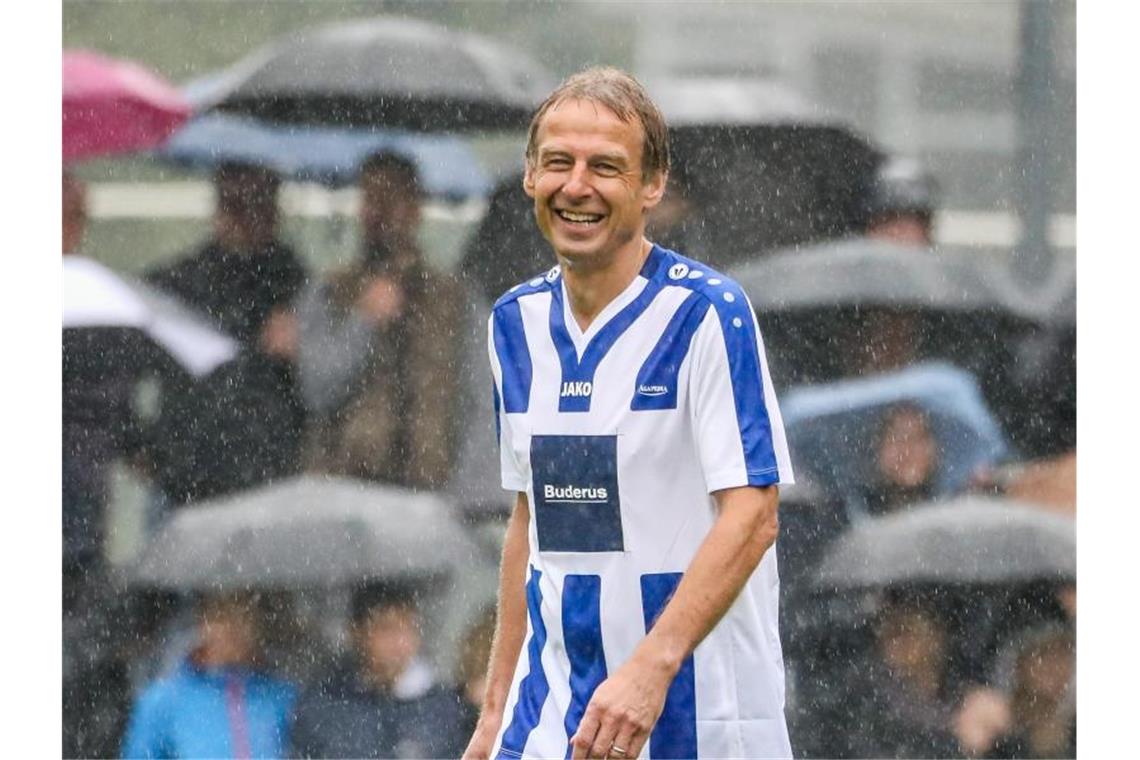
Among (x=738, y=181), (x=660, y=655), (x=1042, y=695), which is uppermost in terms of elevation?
(x=738, y=181)

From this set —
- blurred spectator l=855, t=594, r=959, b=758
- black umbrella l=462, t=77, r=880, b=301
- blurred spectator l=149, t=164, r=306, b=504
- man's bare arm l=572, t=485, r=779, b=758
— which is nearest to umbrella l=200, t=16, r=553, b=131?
black umbrella l=462, t=77, r=880, b=301

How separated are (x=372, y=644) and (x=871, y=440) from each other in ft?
5.57

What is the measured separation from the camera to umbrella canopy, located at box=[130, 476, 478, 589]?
703cm

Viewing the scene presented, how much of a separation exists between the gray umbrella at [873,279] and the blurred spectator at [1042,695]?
105 centimetres

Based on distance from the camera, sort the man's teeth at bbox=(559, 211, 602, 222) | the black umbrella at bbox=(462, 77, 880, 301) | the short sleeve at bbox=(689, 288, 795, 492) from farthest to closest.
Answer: the black umbrella at bbox=(462, 77, 880, 301), the man's teeth at bbox=(559, 211, 602, 222), the short sleeve at bbox=(689, 288, 795, 492)

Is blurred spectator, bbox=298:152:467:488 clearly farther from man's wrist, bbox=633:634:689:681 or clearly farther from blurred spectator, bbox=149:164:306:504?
man's wrist, bbox=633:634:689:681

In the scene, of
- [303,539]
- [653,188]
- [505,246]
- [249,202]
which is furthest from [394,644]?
[653,188]

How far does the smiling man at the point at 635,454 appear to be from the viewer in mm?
3881

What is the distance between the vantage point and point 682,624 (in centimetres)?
376

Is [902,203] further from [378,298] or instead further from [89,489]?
[89,489]

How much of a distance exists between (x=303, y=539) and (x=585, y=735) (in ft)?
11.3

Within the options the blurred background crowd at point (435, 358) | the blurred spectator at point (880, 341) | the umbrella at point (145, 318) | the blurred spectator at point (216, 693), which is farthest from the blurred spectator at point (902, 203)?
the blurred spectator at point (216, 693)

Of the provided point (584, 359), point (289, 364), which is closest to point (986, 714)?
point (289, 364)

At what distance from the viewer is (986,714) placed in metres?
7.16
